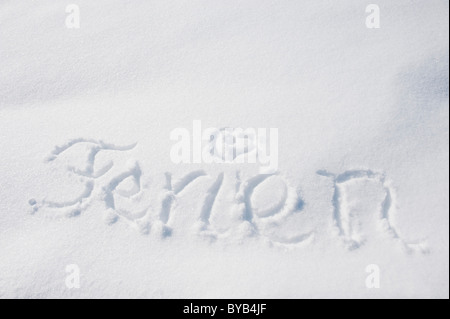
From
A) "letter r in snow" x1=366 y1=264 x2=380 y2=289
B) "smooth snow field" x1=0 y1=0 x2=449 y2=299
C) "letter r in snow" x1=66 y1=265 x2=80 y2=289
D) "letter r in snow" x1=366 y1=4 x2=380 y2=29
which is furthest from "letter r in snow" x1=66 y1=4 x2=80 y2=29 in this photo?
"letter r in snow" x1=366 y1=264 x2=380 y2=289

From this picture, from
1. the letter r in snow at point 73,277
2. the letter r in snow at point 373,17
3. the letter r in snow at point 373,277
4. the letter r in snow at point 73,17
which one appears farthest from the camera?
the letter r in snow at point 73,17

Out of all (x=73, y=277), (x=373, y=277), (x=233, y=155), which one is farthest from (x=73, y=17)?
(x=373, y=277)

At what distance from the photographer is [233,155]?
5.43 feet

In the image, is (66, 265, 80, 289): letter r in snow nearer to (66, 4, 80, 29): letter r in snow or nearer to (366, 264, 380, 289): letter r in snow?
(366, 264, 380, 289): letter r in snow

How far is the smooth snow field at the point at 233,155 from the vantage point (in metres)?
1.40

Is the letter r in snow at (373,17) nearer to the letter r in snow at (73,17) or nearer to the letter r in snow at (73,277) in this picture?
the letter r in snow at (73,17)

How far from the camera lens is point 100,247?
1.51 metres

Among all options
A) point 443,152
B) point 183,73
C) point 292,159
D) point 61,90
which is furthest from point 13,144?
point 443,152

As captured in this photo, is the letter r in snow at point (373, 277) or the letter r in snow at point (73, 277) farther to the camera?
the letter r in snow at point (73, 277)

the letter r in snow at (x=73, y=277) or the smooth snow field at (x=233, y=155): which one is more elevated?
the smooth snow field at (x=233, y=155)

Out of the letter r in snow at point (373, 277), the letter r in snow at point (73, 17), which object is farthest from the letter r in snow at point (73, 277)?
the letter r in snow at point (73, 17)

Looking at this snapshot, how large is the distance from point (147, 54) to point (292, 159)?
110 cm

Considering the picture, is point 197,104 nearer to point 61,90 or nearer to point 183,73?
point 183,73

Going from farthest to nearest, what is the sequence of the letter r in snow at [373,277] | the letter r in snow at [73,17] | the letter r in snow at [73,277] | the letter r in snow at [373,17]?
the letter r in snow at [73,17] < the letter r in snow at [373,17] < the letter r in snow at [73,277] < the letter r in snow at [373,277]
